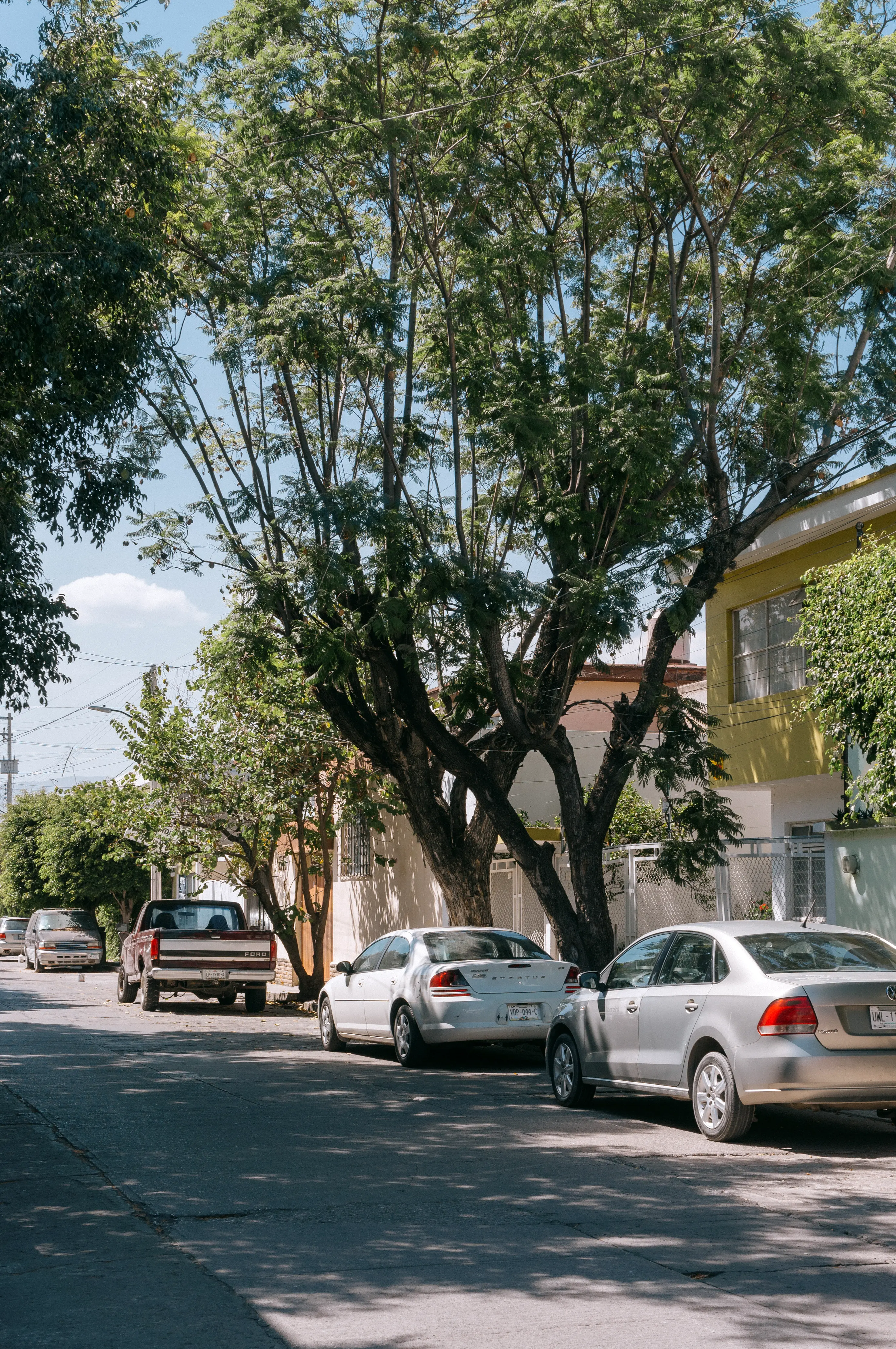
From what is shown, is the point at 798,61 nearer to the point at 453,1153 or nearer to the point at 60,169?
the point at 60,169

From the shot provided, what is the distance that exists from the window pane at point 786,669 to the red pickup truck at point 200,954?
29.4 feet

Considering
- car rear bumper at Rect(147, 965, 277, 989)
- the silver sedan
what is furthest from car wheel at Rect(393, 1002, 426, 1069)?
car rear bumper at Rect(147, 965, 277, 989)

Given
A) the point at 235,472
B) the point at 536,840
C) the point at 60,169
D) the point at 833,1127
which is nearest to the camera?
the point at 833,1127

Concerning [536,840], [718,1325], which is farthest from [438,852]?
[718,1325]

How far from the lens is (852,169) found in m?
15.9

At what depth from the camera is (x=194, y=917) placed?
2398 centimetres

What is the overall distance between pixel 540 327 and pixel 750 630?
274 inches

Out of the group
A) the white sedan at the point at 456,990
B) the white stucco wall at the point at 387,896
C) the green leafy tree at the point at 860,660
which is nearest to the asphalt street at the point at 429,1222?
the white sedan at the point at 456,990

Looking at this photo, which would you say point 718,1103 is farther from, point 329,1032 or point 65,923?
point 65,923

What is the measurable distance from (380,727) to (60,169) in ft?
28.8

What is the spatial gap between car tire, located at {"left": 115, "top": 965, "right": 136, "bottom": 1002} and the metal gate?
278 inches

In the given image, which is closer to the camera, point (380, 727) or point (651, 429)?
point (651, 429)

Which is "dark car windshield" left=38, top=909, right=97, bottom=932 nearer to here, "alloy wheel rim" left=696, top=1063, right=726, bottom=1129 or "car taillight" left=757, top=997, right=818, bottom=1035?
"alloy wheel rim" left=696, top=1063, right=726, bottom=1129

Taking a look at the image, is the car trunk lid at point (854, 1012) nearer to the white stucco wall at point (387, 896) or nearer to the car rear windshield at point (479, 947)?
the car rear windshield at point (479, 947)
